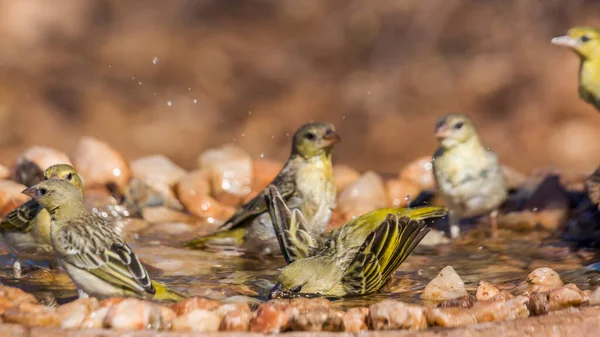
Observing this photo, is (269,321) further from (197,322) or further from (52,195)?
(52,195)

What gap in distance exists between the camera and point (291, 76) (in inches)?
452

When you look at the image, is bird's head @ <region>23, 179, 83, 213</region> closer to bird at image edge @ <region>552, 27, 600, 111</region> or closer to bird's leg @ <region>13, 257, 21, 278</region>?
bird's leg @ <region>13, 257, 21, 278</region>

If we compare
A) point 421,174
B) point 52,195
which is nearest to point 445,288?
point 52,195

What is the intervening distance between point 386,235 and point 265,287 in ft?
2.04

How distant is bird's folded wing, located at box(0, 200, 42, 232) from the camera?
511cm

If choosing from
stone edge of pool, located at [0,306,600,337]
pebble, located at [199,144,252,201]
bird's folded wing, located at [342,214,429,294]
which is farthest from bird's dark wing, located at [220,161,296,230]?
stone edge of pool, located at [0,306,600,337]

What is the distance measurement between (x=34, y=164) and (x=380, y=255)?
3.28 metres

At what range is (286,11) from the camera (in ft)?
38.3

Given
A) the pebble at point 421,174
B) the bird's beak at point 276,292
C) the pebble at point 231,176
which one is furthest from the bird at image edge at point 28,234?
the pebble at point 421,174

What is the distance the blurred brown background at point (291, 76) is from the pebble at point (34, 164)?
10.8 feet

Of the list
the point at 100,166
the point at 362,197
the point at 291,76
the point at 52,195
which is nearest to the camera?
the point at 52,195

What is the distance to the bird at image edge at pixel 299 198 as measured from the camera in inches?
234

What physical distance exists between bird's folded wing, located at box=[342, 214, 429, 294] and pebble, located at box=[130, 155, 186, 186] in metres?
3.12

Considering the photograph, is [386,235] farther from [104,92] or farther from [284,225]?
[104,92]
